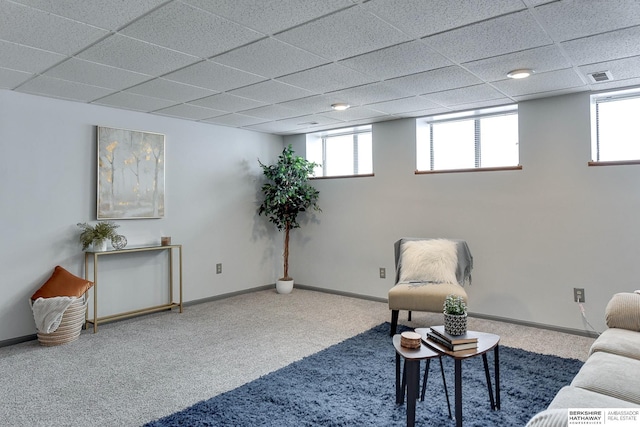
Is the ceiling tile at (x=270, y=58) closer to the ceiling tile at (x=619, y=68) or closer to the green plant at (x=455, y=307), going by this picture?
the green plant at (x=455, y=307)

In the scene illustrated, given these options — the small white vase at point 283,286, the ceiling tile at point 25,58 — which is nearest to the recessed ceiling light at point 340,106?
the ceiling tile at point 25,58

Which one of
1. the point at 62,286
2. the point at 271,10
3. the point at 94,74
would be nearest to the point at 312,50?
the point at 271,10

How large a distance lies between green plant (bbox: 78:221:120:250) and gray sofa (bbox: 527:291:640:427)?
3.78 metres

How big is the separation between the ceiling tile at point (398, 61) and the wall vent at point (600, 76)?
1186mm

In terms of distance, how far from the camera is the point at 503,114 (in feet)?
14.1

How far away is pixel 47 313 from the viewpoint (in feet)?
11.1

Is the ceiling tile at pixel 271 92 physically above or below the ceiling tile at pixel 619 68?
above

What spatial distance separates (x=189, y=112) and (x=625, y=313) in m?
4.09

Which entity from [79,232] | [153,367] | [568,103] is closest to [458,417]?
[153,367]

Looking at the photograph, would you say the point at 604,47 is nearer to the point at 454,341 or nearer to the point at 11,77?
the point at 454,341

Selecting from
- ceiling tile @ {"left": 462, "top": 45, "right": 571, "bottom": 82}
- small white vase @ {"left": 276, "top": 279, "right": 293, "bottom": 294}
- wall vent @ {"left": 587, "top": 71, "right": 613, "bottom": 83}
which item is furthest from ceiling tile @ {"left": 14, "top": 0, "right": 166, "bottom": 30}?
small white vase @ {"left": 276, "top": 279, "right": 293, "bottom": 294}

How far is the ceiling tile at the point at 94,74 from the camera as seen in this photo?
→ 289 centimetres

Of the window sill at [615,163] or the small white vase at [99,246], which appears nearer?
the window sill at [615,163]

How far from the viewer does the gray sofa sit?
4.59 feet
